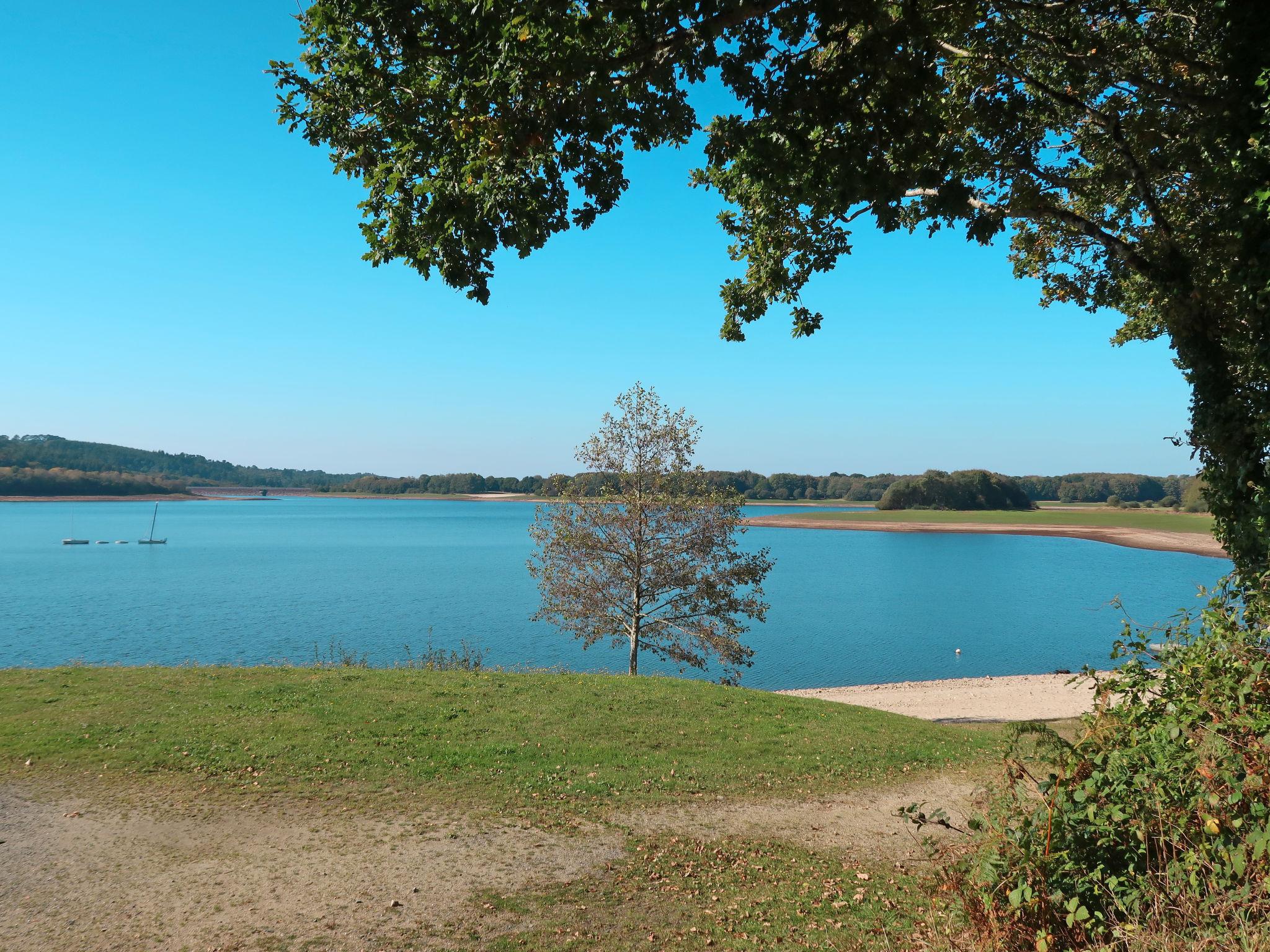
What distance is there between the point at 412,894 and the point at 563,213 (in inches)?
226

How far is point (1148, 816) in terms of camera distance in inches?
162

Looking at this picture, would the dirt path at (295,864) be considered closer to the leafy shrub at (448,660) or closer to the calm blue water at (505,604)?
the calm blue water at (505,604)

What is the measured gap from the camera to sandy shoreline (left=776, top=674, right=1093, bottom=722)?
62.0 feet

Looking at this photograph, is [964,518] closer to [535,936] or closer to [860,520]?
[860,520]

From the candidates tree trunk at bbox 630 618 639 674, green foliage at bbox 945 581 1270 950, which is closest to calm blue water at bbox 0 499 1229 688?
green foliage at bbox 945 581 1270 950

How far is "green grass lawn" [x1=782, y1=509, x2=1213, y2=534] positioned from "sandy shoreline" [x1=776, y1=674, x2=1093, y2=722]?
91507mm

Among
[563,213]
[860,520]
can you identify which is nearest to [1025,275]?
[563,213]

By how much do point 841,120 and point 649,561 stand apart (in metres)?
15.8

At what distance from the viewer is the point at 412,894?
6195 millimetres

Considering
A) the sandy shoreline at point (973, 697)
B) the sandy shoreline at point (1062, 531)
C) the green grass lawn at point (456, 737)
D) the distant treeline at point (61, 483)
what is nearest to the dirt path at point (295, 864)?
the green grass lawn at point (456, 737)

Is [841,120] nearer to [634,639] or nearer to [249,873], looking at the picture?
[249,873]

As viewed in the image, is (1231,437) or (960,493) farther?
(960,493)

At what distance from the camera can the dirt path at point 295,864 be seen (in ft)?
18.1

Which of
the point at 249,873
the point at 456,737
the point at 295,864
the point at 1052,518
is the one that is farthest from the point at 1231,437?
the point at 1052,518
